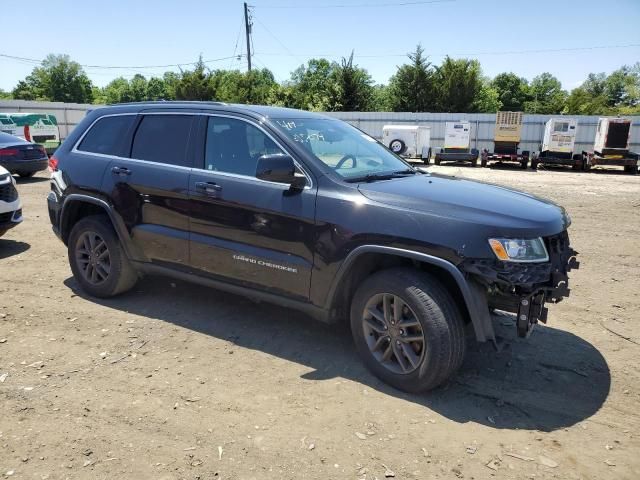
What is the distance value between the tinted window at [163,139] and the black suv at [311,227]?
13mm

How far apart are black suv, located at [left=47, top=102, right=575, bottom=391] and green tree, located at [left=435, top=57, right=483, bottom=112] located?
37339mm

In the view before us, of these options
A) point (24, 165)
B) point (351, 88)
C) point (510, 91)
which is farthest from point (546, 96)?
point (24, 165)

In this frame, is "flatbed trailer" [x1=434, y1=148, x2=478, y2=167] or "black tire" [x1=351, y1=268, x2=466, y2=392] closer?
"black tire" [x1=351, y1=268, x2=466, y2=392]

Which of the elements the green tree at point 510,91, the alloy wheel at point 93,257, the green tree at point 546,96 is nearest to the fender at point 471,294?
the alloy wheel at point 93,257

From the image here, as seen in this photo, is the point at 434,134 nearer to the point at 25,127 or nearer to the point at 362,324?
the point at 25,127

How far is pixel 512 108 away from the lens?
266ft

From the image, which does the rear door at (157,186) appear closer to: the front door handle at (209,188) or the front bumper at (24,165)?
the front door handle at (209,188)

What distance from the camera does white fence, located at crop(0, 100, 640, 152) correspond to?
1039 inches

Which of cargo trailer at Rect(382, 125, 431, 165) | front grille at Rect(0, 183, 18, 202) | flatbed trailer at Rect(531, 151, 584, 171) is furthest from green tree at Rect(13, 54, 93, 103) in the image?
front grille at Rect(0, 183, 18, 202)

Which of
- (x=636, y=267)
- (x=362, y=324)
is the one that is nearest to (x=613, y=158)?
(x=636, y=267)

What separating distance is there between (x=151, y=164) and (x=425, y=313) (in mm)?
2747

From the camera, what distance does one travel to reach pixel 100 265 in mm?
4973

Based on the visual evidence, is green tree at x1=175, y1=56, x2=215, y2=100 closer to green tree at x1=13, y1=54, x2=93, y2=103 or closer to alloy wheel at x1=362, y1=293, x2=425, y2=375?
alloy wheel at x1=362, y1=293, x2=425, y2=375

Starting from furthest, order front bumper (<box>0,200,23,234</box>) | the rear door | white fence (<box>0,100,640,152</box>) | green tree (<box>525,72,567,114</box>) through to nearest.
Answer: green tree (<box>525,72,567,114</box>)
white fence (<box>0,100,640,152</box>)
front bumper (<box>0,200,23,234</box>)
the rear door
